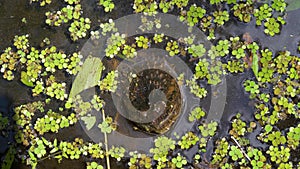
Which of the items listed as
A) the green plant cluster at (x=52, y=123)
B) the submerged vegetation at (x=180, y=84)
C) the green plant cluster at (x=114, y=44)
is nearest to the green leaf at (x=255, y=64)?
the submerged vegetation at (x=180, y=84)

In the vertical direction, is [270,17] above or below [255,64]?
above

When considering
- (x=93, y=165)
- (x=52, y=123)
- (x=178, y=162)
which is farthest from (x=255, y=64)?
(x=52, y=123)

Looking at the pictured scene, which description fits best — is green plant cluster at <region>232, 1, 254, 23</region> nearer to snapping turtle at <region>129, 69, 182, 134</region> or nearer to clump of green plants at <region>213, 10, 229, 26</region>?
clump of green plants at <region>213, 10, 229, 26</region>

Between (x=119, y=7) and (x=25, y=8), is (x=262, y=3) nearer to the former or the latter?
(x=119, y=7)

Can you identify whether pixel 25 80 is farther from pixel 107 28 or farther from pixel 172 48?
pixel 172 48

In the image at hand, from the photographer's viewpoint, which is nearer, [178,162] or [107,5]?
[178,162]

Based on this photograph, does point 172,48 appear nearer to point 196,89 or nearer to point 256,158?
point 196,89

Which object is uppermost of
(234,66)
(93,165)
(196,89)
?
(234,66)

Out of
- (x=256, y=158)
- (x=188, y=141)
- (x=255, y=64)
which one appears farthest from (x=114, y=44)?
(x=256, y=158)
